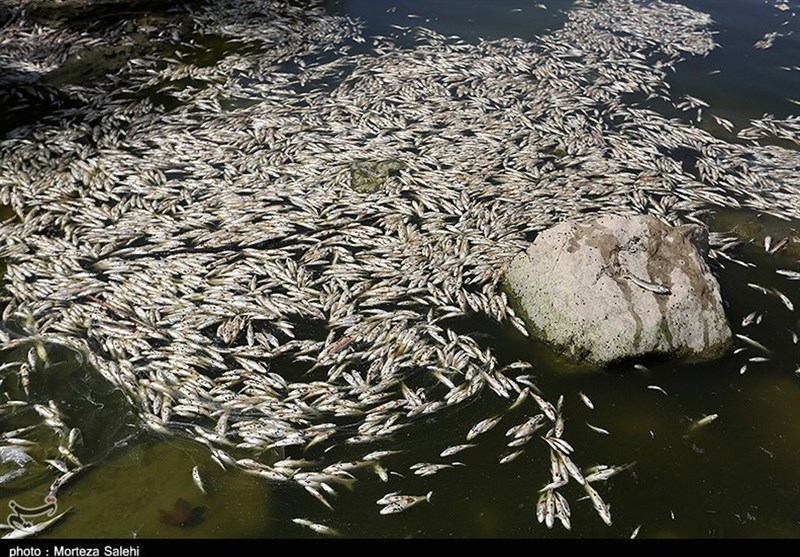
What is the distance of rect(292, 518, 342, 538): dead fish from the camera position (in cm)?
475

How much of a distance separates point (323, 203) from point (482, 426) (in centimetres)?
401

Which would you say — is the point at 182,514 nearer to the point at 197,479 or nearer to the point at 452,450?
→ the point at 197,479

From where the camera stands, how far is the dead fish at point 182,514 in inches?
188

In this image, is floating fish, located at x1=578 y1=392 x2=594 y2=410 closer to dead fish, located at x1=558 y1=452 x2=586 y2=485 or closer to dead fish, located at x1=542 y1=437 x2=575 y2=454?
dead fish, located at x1=542 y1=437 x2=575 y2=454

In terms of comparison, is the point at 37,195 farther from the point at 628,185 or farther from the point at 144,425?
the point at 628,185

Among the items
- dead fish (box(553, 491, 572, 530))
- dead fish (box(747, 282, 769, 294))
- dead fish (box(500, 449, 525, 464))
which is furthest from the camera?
dead fish (box(747, 282, 769, 294))

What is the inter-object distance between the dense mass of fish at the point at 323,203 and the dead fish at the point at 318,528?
16mm

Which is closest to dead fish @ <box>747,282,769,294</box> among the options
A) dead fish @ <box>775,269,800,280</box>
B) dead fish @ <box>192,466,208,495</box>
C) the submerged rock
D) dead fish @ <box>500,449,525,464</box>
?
dead fish @ <box>775,269,800,280</box>

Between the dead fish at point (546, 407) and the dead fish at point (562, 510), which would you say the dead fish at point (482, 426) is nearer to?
the dead fish at point (546, 407)

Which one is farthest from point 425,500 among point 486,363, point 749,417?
point 749,417

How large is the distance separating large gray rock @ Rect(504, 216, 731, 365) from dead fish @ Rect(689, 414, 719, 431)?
676 millimetres

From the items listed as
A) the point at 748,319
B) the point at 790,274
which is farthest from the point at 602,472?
the point at 790,274

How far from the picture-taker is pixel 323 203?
27.3 ft

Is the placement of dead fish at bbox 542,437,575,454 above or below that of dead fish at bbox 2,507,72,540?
below
